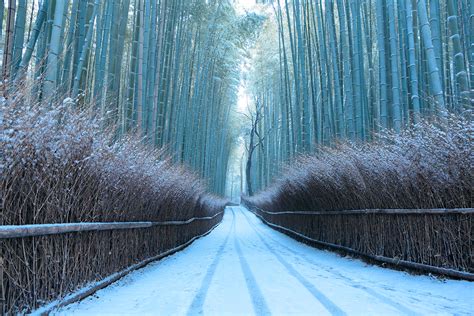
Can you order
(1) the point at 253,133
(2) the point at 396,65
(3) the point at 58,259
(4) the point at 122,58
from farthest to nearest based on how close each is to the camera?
1. (1) the point at 253,133
2. (4) the point at 122,58
3. (2) the point at 396,65
4. (3) the point at 58,259

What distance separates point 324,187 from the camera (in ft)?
19.7

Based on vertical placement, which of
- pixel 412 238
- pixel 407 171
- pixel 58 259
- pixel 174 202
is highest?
pixel 407 171

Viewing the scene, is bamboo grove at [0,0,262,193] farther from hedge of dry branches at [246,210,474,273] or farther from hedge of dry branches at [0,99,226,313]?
hedge of dry branches at [246,210,474,273]

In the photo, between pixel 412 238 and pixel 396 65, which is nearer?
pixel 412 238

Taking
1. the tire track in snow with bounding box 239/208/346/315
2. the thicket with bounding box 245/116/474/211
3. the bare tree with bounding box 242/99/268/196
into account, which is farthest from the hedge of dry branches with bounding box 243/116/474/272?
the bare tree with bounding box 242/99/268/196

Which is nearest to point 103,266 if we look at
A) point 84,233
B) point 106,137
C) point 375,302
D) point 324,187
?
point 84,233

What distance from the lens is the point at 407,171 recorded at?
12.2 feet

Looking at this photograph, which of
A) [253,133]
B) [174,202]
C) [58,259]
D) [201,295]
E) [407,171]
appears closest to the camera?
[58,259]

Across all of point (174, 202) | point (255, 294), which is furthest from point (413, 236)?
point (174, 202)

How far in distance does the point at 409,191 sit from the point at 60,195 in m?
3.05

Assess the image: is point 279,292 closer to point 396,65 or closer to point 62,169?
point 62,169

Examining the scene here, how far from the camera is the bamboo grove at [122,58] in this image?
3395 mm

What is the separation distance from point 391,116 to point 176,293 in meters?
4.36

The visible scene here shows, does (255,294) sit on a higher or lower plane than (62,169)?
lower
